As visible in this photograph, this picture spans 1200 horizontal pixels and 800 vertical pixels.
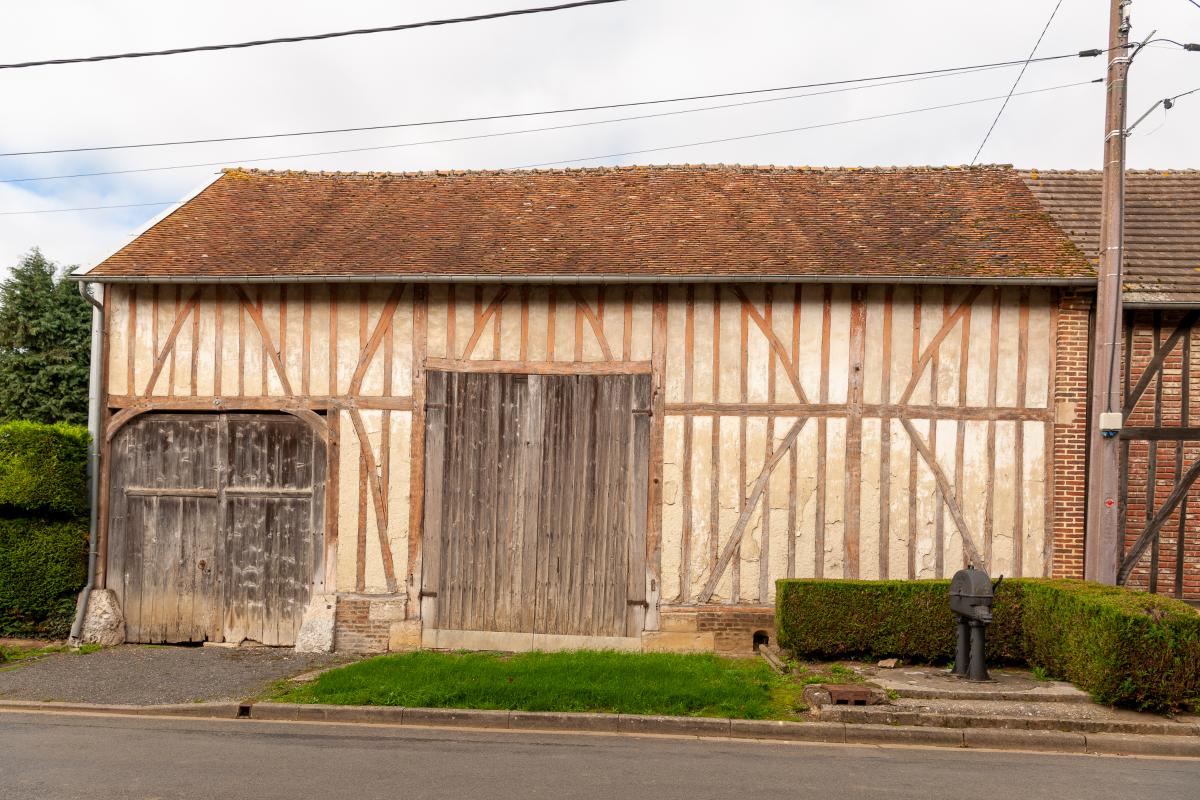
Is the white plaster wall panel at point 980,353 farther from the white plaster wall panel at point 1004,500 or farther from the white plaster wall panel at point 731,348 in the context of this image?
the white plaster wall panel at point 731,348

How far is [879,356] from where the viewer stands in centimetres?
970

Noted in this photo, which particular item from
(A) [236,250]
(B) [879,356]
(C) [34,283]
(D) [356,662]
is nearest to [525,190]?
(A) [236,250]

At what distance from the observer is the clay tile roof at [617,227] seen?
9781 millimetres

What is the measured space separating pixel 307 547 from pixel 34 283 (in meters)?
18.4

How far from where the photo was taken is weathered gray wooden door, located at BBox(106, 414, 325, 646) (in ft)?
33.1

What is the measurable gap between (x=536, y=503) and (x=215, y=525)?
360 centimetres

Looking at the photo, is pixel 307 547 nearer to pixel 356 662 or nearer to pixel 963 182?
pixel 356 662

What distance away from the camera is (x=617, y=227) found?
1089cm

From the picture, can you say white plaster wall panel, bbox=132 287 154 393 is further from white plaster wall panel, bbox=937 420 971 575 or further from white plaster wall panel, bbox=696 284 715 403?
white plaster wall panel, bbox=937 420 971 575

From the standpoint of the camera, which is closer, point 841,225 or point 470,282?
point 470,282

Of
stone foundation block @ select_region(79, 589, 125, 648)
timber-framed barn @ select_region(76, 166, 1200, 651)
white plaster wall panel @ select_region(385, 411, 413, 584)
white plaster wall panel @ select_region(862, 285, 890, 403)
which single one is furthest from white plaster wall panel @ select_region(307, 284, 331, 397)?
white plaster wall panel @ select_region(862, 285, 890, 403)

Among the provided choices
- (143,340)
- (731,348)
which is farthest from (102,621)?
(731,348)

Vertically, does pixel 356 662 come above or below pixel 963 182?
below

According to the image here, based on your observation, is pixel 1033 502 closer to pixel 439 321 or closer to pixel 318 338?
pixel 439 321
